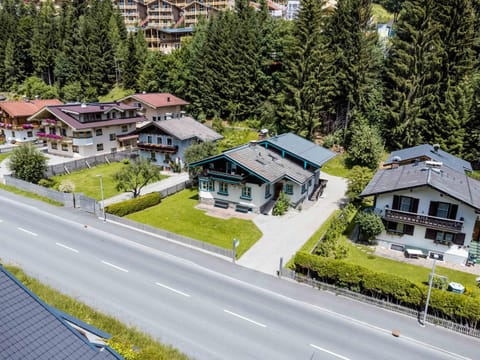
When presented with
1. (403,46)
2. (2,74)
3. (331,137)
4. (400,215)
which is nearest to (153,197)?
(400,215)

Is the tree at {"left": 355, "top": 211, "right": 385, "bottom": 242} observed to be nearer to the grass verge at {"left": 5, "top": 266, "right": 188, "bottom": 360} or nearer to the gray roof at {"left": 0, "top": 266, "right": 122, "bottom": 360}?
the grass verge at {"left": 5, "top": 266, "right": 188, "bottom": 360}

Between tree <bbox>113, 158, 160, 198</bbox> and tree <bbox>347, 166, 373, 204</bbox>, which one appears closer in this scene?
tree <bbox>113, 158, 160, 198</bbox>

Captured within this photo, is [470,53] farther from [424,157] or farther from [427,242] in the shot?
[427,242]

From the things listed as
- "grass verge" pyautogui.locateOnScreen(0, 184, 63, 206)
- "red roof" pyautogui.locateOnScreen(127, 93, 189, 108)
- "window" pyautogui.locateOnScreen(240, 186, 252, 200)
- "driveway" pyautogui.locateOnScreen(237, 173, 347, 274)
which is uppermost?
"red roof" pyautogui.locateOnScreen(127, 93, 189, 108)

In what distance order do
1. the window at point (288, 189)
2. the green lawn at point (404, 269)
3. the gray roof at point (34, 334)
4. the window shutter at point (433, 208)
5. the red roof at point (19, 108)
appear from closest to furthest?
the gray roof at point (34, 334) < the green lawn at point (404, 269) < the window shutter at point (433, 208) < the window at point (288, 189) < the red roof at point (19, 108)

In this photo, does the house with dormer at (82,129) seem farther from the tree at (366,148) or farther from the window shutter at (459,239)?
the window shutter at (459,239)

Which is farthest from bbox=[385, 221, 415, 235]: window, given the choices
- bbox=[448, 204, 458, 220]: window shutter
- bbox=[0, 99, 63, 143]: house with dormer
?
bbox=[0, 99, 63, 143]: house with dormer

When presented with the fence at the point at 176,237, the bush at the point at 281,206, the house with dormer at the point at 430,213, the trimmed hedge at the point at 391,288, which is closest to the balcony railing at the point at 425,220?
the house with dormer at the point at 430,213

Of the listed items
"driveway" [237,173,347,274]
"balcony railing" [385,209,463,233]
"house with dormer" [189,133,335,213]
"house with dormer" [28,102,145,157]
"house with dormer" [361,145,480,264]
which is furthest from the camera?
"house with dormer" [28,102,145,157]
